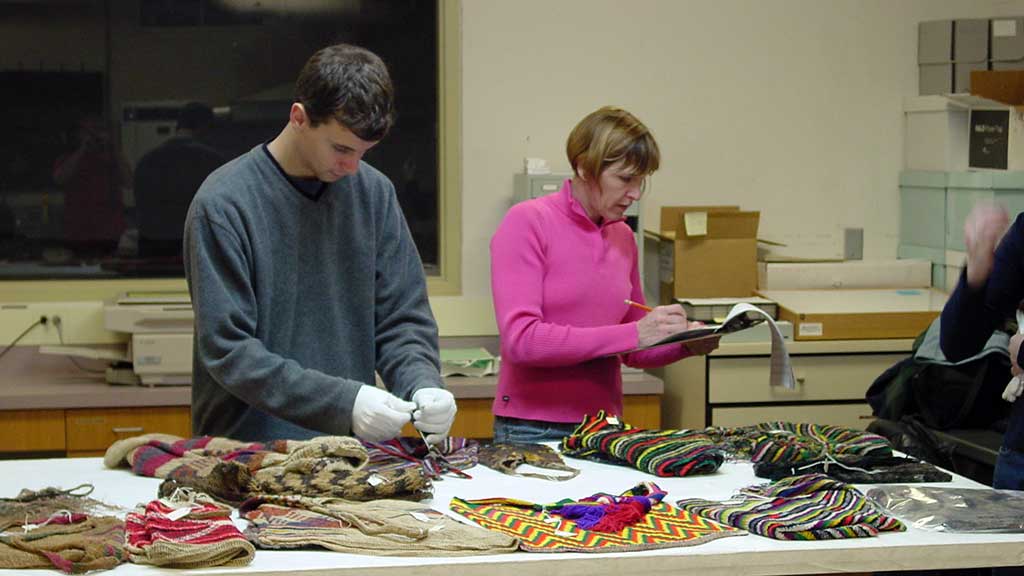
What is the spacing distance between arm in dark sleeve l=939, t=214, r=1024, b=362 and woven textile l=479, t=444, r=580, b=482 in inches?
31.4

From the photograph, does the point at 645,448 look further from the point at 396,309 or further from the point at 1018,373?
the point at 1018,373

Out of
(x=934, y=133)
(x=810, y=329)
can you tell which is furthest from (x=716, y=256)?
(x=934, y=133)

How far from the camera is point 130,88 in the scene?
14.3ft

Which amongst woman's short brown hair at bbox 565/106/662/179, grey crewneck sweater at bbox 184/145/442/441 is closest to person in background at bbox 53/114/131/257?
grey crewneck sweater at bbox 184/145/442/441

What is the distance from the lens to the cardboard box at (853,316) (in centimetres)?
400

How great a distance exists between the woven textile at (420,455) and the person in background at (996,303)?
3.23ft

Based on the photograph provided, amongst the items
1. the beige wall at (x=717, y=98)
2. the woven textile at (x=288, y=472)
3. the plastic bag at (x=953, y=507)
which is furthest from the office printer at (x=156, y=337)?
the plastic bag at (x=953, y=507)

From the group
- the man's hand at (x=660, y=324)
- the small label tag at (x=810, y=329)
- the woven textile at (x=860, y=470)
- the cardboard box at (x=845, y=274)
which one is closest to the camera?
the woven textile at (x=860, y=470)

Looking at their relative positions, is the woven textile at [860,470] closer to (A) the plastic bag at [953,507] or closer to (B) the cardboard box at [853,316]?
(A) the plastic bag at [953,507]

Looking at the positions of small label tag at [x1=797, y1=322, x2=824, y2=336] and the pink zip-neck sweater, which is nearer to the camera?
the pink zip-neck sweater

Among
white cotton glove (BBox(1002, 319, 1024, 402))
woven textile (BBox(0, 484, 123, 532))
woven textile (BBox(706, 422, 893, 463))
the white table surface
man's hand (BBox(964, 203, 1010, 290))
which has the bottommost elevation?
the white table surface

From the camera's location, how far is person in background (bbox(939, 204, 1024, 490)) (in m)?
2.26

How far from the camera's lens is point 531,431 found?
2.67m

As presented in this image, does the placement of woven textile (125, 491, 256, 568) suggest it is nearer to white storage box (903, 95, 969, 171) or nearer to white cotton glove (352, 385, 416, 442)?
white cotton glove (352, 385, 416, 442)
